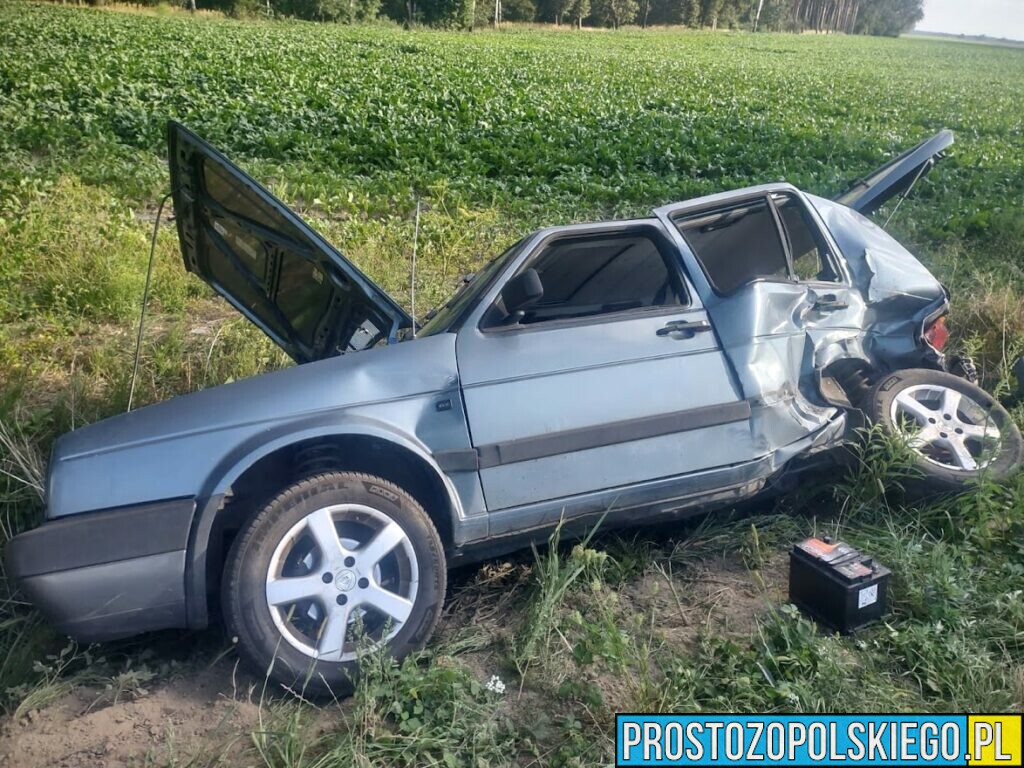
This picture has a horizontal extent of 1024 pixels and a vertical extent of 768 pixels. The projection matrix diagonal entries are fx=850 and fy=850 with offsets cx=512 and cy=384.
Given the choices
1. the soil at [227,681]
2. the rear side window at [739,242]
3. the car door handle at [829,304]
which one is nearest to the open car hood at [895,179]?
the rear side window at [739,242]

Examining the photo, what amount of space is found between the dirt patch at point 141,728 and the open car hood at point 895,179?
4.61m

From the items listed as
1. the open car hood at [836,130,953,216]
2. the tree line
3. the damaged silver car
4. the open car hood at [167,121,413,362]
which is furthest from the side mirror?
the tree line

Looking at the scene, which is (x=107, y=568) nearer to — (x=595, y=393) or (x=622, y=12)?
(x=595, y=393)

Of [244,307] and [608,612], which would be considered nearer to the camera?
[608,612]

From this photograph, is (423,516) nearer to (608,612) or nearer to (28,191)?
(608,612)

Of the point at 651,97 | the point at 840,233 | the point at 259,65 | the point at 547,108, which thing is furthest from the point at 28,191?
the point at 651,97

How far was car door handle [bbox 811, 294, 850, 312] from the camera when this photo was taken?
4375 millimetres

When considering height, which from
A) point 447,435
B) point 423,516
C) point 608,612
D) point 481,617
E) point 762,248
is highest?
point 762,248

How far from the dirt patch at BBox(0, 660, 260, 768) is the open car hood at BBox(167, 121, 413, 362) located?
1.79 metres

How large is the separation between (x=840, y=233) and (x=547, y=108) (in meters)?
12.1

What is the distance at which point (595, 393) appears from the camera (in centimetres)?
370

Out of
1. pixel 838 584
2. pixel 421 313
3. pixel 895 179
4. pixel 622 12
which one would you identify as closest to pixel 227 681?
pixel 838 584

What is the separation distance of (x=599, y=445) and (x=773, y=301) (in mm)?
1217

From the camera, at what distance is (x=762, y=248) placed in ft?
16.2
